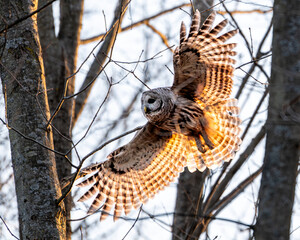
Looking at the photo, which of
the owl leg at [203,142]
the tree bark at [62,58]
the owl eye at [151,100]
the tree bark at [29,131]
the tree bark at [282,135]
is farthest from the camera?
the owl leg at [203,142]

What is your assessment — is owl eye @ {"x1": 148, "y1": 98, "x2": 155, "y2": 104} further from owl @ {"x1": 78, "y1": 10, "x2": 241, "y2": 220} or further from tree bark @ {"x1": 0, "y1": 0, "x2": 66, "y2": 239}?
tree bark @ {"x1": 0, "y1": 0, "x2": 66, "y2": 239}

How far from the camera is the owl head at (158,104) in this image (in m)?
6.38

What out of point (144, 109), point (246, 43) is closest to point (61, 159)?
point (144, 109)

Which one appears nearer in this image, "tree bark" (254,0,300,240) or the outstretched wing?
"tree bark" (254,0,300,240)

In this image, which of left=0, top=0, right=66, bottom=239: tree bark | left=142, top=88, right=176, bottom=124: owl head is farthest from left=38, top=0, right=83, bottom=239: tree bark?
left=0, top=0, right=66, bottom=239: tree bark

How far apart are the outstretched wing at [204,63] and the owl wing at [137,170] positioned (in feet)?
2.60

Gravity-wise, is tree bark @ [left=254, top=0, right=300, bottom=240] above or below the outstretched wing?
below

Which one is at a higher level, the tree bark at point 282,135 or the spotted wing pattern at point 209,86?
the spotted wing pattern at point 209,86

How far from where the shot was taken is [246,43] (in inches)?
227

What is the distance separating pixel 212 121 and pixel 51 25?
2.77 meters

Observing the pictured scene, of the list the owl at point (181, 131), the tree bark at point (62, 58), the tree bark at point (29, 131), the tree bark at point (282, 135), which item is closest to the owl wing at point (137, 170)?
the owl at point (181, 131)

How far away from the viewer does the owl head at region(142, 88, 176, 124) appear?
638cm

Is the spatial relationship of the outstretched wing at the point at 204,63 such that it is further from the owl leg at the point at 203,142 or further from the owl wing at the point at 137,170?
the owl wing at the point at 137,170

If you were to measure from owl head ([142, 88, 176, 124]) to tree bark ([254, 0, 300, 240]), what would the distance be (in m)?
3.79
